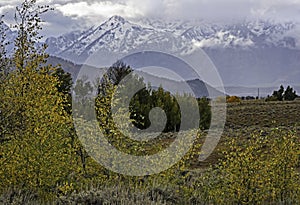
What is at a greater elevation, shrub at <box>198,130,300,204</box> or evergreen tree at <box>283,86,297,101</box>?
evergreen tree at <box>283,86,297,101</box>

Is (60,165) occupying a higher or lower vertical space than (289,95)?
lower

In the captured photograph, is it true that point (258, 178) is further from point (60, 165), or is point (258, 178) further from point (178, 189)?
point (60, 165)

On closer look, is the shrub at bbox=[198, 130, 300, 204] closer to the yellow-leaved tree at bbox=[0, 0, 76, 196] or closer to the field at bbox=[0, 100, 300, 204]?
the field at bbox=[0, 100, 300, 204]

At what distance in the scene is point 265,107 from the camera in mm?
45531

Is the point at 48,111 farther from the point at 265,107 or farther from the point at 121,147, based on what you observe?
the point at 265,107

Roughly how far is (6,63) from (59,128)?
5.72ft

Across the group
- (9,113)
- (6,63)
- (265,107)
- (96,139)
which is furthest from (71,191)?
(265,107)

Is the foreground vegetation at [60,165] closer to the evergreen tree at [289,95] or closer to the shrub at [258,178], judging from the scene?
the shrub at [258,178]

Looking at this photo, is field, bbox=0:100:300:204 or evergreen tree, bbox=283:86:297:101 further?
evergreen tree, bbox=283:86:297:101

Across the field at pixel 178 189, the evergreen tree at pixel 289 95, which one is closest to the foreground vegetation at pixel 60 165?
the field at pixel 178 189

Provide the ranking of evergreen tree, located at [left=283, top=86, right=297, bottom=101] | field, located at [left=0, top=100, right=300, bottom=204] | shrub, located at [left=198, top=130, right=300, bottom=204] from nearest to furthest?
field, located at [left=0, top=100, right=300, bottom=204] → shrub, located at [left=198, top=130, right=300, bottom=204] → evergreen tree, located at [left=283, top=86, right=297, bottom=101]

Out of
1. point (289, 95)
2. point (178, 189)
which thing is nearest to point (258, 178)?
point (178, 189)

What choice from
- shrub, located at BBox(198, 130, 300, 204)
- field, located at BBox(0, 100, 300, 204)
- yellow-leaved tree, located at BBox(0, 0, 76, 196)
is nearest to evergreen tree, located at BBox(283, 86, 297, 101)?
field, located at BBox(0, 100, 300, 204)

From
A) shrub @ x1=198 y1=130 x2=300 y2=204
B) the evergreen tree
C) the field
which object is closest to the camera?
the field
